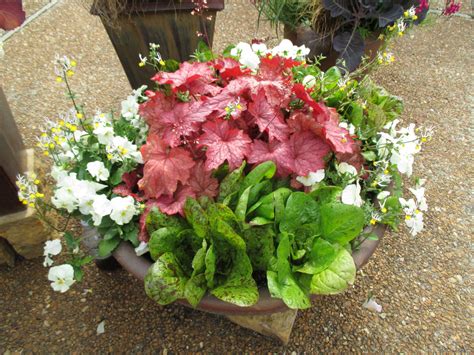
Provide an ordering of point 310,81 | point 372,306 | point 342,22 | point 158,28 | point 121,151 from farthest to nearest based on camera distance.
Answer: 1. point 342,22
2. point 158,28
3. point 372,306
4. point 310,81
5. point 121,151

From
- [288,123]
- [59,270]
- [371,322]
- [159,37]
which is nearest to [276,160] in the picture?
[288,123]

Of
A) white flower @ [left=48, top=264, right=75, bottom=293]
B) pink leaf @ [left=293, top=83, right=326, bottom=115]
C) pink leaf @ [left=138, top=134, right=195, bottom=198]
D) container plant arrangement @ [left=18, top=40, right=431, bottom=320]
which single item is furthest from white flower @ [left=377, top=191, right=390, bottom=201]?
white flower @ [left=48, top=264, right=75, bottom=293]

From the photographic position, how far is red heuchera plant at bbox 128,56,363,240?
107 centimetres

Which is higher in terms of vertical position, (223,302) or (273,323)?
(223,302)

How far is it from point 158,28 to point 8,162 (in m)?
0.86

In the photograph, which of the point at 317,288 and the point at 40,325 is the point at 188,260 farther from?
the point at 40,325

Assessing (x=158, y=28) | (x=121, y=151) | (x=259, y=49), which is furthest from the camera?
(x=158, y=28)

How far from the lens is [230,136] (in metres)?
1.09

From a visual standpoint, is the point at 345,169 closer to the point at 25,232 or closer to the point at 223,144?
the point at 223,144

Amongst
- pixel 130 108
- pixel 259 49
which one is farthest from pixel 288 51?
pixel 130 108

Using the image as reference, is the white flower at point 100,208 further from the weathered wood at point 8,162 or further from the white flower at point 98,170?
the weathered wood at point 8,162

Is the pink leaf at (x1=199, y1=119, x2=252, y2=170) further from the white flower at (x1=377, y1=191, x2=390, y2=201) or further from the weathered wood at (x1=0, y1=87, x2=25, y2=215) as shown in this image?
the weathered wood at (x1=0, y1=87, x2=25, y2=215)

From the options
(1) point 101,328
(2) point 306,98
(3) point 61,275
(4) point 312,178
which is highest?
(2) point 306,98

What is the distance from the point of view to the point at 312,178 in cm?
110
